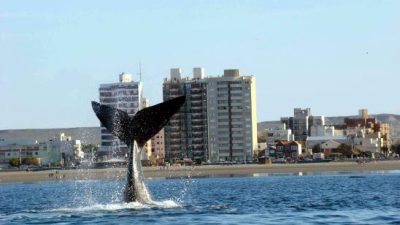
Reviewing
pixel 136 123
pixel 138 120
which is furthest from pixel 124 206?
pixel 138 120

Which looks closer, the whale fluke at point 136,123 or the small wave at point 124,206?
the whale fluke at point 136,123

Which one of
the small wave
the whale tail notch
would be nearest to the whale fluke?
the whale tail notch

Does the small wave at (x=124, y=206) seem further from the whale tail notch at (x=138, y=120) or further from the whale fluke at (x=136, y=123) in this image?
the whale tail notch at (x=138, y=120)

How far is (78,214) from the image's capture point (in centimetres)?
4800

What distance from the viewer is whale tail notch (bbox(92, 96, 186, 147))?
1820 inches

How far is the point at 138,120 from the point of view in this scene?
47031 millimetres

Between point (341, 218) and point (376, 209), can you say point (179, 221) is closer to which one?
A: point (341, 218)

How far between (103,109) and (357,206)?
1542 cm

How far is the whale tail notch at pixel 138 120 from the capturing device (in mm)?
46219

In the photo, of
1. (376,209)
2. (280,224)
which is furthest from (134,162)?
(376,209)

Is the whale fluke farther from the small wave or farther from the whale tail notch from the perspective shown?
the small wave

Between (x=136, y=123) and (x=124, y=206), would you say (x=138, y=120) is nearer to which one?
(x=136, y=123)

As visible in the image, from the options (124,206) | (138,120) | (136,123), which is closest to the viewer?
(138,120)

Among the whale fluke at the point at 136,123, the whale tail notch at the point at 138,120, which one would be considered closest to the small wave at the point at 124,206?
the whale fluke at the point at 136,123
